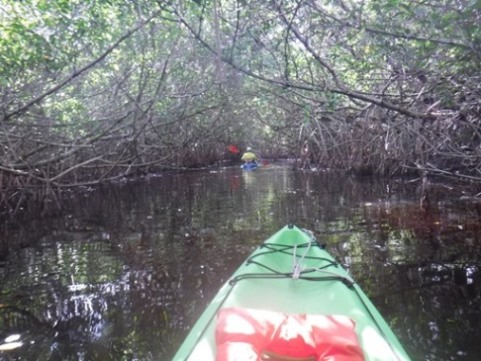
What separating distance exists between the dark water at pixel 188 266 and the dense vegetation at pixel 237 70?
734 millimetres

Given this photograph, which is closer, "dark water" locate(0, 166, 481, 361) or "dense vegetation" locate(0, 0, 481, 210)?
"dark water" locate(0, 166, 481, 361)

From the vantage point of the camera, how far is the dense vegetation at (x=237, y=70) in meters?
4.56

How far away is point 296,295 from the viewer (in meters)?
2.60

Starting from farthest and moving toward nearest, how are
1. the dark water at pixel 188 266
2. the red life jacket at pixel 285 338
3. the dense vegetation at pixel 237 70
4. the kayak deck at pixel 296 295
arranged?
the dense vegetation at pixel 237 70 < the dark water at pixel 188 266 < the kayak deck at pixel 296 295 < the red life jacket at pixel 285 338

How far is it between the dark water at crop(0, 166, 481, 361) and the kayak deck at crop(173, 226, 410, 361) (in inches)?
16.5

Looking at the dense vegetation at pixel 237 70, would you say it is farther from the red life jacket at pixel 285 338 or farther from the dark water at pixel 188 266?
the red life jacket at pixel 285 338

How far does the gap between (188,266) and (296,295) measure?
1.70m

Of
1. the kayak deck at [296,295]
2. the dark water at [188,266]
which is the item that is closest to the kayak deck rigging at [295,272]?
the kayak deck at [296,295]

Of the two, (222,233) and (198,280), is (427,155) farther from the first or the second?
(198,280)

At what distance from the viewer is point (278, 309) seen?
7.89 ft

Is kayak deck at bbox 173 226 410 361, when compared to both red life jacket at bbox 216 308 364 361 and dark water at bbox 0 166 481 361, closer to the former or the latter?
red life jacket at bbox 216 308 364 361

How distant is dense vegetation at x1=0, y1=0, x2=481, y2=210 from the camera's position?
15.0 feet

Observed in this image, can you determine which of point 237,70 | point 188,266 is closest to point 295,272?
point 188,266

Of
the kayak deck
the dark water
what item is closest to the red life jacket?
the kayak deck
